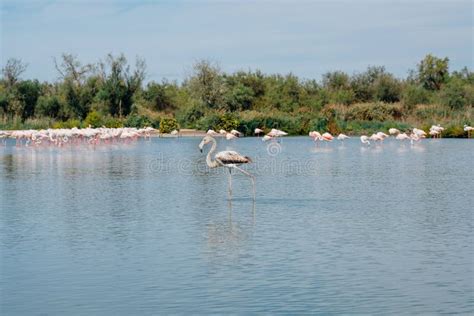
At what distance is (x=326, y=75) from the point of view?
74062 mm

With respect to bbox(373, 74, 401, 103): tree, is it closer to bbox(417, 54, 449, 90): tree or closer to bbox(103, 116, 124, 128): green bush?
bbox(417, 54, 449, 90): tree

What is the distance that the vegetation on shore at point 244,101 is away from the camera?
54844 millimetres

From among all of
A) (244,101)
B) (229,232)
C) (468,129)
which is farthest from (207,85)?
(229,232)

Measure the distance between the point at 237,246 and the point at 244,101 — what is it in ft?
179

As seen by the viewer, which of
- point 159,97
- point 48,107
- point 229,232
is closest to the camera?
point 229,232

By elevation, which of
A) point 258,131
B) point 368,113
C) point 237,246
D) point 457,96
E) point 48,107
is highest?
point 457,96

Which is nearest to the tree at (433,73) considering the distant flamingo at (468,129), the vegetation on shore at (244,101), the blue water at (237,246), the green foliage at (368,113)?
the vegetation on shore at (244,101)

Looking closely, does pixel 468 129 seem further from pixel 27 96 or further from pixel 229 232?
pixel 229 232

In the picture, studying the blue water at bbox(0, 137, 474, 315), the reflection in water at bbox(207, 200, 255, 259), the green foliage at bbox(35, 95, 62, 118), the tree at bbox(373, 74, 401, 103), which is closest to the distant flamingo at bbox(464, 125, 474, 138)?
the tree at bbox(373, 74, 401, 103)

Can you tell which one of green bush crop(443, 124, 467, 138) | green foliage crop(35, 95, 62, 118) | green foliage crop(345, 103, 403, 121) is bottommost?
green bush crop(443, 124, 467, 138)

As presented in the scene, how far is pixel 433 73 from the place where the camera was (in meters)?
76.2

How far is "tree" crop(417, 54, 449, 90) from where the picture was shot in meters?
75.8

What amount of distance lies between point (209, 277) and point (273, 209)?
223 inches

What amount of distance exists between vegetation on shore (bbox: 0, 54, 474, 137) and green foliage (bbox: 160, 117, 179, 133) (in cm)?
7
